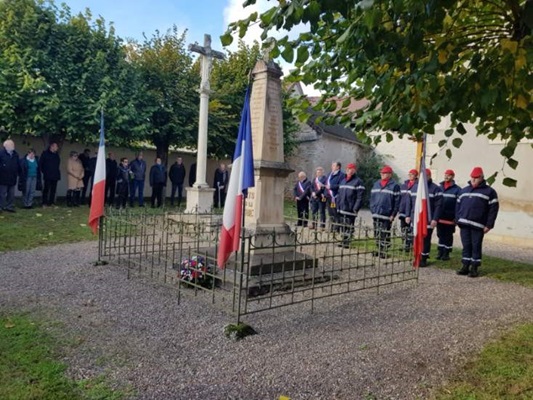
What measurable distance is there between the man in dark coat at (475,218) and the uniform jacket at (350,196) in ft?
8.26

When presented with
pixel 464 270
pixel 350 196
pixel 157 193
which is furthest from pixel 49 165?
pixel 464 270

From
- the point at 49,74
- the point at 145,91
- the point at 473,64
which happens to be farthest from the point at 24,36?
the point at 473,64

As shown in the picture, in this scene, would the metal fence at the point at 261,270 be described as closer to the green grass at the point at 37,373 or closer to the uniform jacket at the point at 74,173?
the green grass at the point at 37,373

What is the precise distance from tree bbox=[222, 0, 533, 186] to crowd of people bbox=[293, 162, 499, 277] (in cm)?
275

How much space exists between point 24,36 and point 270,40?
12.9 metres

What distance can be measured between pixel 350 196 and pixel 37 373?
7.81 metres

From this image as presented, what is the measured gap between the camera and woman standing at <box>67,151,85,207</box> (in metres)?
13.9

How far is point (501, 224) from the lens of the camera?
12891 mm

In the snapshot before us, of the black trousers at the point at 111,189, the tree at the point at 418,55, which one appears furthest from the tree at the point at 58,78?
the tree at the point at 418,55

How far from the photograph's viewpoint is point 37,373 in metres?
3.43

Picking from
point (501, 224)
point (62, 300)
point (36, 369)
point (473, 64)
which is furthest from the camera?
point (501, 224)

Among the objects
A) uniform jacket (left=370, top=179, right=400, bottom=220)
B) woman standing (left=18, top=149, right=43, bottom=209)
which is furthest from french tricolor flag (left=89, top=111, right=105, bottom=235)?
woman standing (left=18, top=149, right=43, bottom=209)

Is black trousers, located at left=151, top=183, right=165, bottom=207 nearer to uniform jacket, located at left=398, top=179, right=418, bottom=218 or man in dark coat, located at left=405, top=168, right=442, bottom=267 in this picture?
uniform jacket, located at left=398, top=179, right=418, bottom=218

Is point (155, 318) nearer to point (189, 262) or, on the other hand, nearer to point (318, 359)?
point (189, 262)
